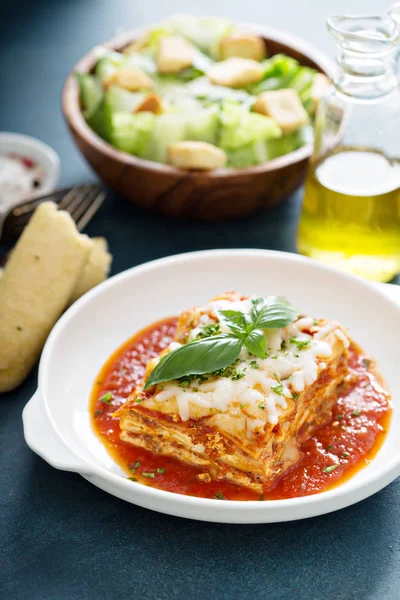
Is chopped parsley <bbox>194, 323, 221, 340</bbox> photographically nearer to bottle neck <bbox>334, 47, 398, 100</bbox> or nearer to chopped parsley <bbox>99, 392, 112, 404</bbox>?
chopped parsley <bbox>99, 392, 112, 404</bbox>

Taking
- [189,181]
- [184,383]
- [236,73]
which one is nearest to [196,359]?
[184,383]

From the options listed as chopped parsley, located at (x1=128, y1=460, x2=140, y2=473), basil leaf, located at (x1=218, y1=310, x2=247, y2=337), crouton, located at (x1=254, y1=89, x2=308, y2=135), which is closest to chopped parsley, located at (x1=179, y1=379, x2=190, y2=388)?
basil leaf, located at (x1=218, y1=310, x2=247, y2=337)

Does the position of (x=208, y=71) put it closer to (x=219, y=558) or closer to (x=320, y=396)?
(x=320, y=396)

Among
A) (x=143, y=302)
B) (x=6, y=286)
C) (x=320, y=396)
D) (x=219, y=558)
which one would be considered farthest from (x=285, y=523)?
(x=6, y=286)

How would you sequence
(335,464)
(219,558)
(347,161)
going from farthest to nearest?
(347,161) < (335,464) < (219,558)

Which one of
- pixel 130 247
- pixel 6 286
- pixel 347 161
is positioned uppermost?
pixel 347 161

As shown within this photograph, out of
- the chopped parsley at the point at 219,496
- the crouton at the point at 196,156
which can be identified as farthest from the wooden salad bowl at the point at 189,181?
the chopped parsley at the point at 219,496
